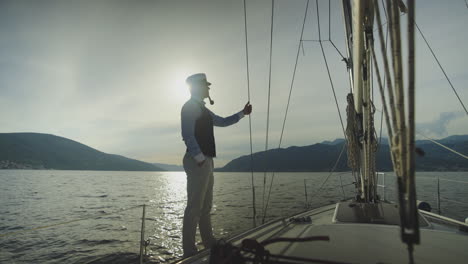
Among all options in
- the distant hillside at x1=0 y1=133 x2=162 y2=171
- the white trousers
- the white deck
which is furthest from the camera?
the distant hillside at x1=0 y1=133 x2=162 y2=171

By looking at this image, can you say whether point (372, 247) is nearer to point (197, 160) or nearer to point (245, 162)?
point (197, 160)

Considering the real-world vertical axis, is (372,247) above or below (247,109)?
below

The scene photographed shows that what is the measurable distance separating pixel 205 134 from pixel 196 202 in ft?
2.59

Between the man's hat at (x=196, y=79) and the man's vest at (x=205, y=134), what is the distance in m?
0.34

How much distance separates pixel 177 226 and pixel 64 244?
4.46m

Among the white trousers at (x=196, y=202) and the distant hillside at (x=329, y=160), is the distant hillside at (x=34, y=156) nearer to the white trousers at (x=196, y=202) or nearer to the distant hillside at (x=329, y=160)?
the distant hillside at (x=329, y=160)

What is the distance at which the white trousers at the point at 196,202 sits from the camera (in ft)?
8.08

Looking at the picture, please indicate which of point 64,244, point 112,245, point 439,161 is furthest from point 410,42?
point 439,161

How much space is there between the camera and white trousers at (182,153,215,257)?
8.08 feet

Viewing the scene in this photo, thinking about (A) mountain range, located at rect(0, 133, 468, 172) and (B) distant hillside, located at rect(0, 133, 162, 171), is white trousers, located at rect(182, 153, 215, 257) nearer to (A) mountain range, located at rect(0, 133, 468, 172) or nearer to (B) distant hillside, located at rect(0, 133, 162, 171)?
(A) mountain range, located at rect(0, 133, 468, 172)

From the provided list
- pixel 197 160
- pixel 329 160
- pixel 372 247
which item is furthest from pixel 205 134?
pixel 329 160

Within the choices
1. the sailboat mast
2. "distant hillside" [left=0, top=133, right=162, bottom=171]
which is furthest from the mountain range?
the sailboat mast

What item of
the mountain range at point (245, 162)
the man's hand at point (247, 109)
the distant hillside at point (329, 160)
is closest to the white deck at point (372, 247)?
the man's hand at point (247, 109)

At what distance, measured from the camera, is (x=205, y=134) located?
2.85 meters
